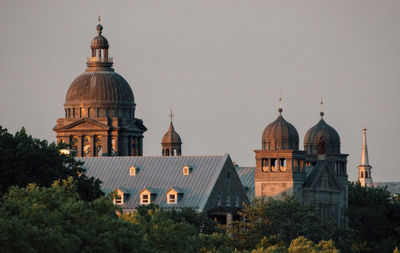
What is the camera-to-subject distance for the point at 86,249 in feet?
349

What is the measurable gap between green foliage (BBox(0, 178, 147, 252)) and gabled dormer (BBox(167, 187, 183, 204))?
6676 cm

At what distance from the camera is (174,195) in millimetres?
185750

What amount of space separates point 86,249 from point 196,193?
79651 millimetres

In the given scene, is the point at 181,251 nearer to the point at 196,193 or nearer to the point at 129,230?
the point at 129,230

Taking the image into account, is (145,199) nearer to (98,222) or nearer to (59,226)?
(98,222)

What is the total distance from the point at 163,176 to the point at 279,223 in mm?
20859

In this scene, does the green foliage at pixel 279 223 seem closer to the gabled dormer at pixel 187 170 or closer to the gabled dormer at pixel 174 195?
the gabled dormer at pixel 174 195

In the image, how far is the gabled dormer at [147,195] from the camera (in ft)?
612

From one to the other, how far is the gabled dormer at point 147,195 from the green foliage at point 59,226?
222ft

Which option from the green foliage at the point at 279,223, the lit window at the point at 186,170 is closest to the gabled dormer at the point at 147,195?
Answer: the lit window at the point at 186,170

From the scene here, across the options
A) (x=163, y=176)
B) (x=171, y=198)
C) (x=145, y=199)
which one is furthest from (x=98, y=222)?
(x=163, y=176)

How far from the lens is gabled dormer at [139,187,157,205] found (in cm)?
18650

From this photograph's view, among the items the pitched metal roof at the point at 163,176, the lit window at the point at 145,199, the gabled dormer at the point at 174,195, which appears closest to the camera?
the gabled dormer at the point at 174,195

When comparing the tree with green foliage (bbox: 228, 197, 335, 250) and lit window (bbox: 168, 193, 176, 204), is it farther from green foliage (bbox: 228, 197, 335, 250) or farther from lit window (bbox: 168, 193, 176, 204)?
lit window (bbox: 168, 193, 176, 204)
